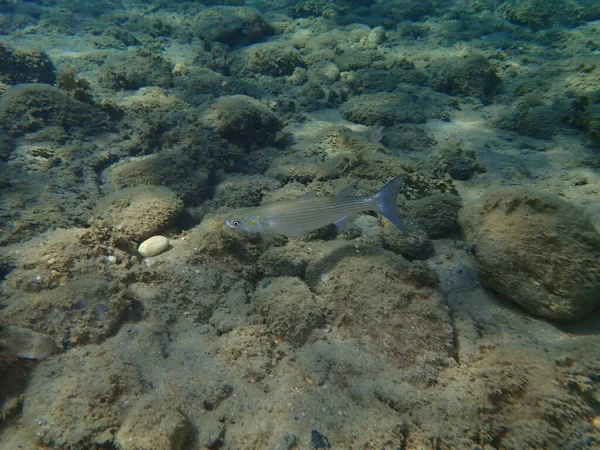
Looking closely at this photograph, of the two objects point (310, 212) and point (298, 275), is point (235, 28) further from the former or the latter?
point (298, 275)

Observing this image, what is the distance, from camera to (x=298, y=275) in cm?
390

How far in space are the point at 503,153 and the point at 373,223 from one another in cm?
358

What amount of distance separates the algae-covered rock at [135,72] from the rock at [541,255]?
29.3 ft

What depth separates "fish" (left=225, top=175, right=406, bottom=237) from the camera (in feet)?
11.2

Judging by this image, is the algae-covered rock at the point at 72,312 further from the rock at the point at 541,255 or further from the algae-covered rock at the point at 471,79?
the algae-covered rock at the point at 471,79

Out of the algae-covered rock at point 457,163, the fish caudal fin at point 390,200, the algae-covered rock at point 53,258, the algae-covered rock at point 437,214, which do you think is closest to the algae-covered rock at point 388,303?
the fish caudal fin at point 390,200

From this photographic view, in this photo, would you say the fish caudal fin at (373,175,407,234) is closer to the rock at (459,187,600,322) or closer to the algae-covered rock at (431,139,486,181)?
the rock at (459,187,600,322)

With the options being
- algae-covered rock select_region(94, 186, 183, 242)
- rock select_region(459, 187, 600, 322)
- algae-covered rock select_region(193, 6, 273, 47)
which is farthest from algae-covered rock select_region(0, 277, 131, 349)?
algae-covered rock select_region(193, 6, 273, 47)

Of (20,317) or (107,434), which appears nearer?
(107,434)

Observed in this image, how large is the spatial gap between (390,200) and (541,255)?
1655mm

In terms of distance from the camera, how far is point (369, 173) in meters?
5.17

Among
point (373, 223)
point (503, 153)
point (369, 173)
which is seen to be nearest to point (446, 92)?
point (503, 153)

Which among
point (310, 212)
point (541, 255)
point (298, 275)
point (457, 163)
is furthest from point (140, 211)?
point (457, 163)

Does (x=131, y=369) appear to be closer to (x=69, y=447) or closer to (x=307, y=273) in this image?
(x=69, y=447)
